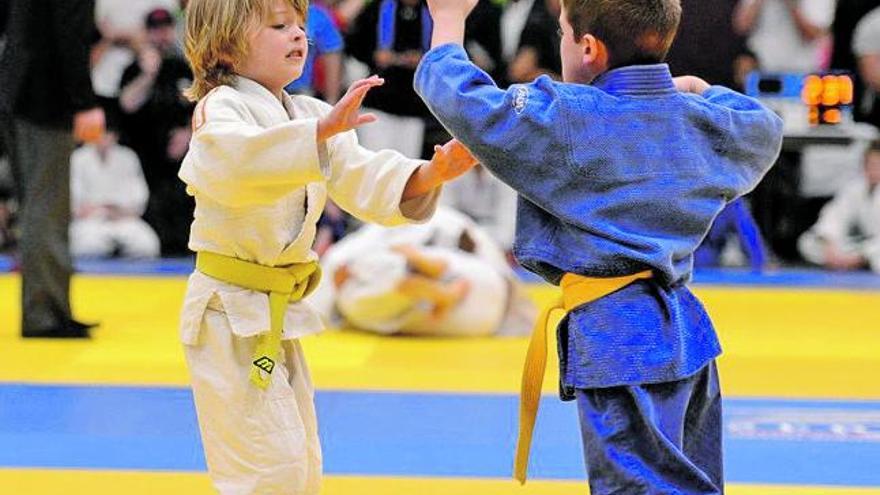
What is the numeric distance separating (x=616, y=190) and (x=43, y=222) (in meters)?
4.47

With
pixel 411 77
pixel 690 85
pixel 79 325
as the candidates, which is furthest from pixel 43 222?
pixel 690 85

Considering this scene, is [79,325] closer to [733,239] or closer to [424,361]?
[424,361]

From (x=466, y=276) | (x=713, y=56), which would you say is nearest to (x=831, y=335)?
(x=466, y=276)

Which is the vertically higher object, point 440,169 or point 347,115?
point 347,115

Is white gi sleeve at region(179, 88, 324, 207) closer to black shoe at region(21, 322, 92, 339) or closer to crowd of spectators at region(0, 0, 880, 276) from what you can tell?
black shoe at region(21, 322, 92, 339)

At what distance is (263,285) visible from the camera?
3.46m

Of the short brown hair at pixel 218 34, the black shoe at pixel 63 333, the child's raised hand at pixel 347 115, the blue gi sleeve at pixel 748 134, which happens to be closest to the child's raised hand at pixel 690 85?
the blue gi sleeve at pixel 748 134

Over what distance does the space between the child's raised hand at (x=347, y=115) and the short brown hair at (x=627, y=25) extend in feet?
1.43

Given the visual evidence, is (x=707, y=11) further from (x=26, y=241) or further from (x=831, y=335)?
(x=26, y=241)

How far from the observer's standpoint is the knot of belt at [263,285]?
343 centimetres

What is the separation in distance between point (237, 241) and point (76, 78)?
373cm

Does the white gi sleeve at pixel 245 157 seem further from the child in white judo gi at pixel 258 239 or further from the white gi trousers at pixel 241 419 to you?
the white gi trousers at pixel 241 419

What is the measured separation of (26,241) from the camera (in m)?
7.01

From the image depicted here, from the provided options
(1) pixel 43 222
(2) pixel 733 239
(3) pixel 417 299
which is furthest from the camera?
(2) pixel 733 239
